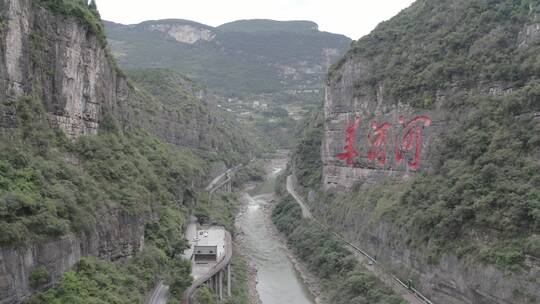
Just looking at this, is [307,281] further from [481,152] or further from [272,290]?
[481,152]

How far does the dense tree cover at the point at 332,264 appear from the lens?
38.8 metres

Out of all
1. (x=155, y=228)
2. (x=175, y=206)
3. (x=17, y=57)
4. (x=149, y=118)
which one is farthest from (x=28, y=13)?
(x=149, y=118)

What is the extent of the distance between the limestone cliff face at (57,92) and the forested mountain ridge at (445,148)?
64.7 feet

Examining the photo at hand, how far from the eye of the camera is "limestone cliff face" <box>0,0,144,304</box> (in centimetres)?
2364

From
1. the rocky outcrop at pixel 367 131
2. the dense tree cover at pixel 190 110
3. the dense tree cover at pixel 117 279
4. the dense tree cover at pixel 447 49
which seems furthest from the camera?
the dense tree cover at pixel 190 110

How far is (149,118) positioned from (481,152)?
56805 mm

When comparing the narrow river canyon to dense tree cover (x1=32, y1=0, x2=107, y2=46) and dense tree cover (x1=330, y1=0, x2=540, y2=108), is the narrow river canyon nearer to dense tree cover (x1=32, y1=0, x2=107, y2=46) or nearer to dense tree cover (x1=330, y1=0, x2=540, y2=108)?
dense tree cover (x1=330, y1=0, x2=540, y2=108)

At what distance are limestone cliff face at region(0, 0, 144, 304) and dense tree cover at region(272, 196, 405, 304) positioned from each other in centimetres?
1618

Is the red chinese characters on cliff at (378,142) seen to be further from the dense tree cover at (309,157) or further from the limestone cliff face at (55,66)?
the limestone cliff face at (55,66)

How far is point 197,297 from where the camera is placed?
37.0 metres

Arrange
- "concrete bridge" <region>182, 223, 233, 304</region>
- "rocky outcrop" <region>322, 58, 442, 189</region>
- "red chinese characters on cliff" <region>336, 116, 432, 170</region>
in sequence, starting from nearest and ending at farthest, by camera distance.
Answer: "concrete bridge" <region>182, 223, 233, 304</region> → "red chinese characters on cliff" <region>336, 116, 432, 170</region> → "rocky outcrop" <region>322, 58, 442, 189</region>

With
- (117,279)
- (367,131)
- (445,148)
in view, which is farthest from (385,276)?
(117,279)

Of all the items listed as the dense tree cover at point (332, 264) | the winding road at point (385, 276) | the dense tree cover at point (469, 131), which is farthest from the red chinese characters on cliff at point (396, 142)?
the dense tree cover at point (332, 264)

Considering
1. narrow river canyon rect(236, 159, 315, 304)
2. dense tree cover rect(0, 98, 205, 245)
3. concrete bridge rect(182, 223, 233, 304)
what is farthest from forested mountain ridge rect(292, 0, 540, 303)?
dense tree cover rect(0, 98, 205, 245)
